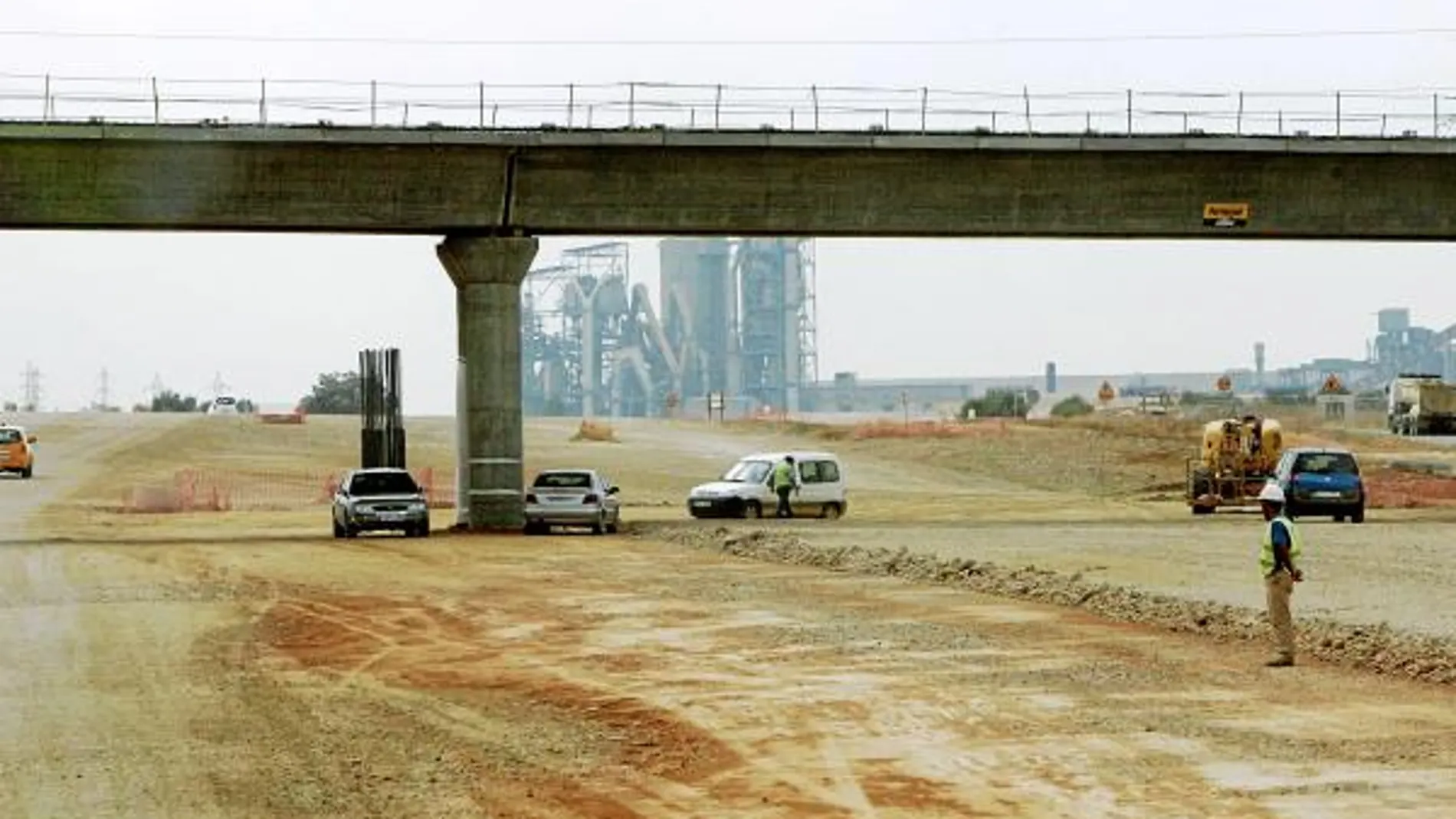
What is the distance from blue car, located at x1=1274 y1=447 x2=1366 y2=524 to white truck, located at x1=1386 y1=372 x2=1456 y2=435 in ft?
184

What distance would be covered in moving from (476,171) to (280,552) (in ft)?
35.2

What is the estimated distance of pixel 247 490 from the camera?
79188 millimetres

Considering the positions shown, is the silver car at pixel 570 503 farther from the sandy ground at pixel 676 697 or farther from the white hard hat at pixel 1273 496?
the white hard hat at pixel 1273 496

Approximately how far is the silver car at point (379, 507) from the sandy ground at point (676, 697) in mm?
8943

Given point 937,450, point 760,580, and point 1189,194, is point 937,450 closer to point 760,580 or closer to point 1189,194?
point 1189,194

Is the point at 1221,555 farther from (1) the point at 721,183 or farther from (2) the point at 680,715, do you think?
(2) the point at 680,715

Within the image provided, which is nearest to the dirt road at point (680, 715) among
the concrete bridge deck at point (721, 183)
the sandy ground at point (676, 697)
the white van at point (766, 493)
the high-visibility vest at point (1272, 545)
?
the sandy ground at point (676, 697)

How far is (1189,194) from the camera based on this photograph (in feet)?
175

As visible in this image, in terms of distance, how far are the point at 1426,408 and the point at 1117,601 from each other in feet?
272

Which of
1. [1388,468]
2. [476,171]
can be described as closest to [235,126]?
[476,171]

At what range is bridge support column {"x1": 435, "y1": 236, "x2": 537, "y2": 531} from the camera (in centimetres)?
5175

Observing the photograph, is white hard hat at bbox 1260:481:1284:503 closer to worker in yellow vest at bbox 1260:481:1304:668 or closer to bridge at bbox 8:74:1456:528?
worker in yellow vest at bbox 1260:481:1304:668

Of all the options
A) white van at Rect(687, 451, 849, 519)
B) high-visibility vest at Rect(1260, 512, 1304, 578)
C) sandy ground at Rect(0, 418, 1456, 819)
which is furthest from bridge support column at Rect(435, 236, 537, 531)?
high-visibility vest at Rect(1260, 512, 1304, 578)

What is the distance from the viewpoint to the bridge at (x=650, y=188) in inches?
1937
